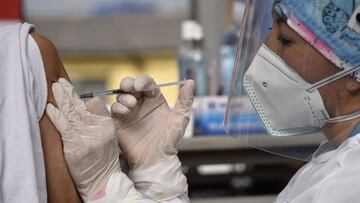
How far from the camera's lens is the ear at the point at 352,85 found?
990 millimetres

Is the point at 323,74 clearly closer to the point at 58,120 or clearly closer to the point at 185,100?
the point at 185,100

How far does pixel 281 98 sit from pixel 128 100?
0.31 meters

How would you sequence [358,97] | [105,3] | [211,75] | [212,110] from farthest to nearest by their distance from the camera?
[105,3] → [211,75] → [212,110] → [358,97]

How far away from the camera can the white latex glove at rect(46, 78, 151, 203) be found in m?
0.99

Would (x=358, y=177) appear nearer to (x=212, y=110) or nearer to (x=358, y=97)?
(x=358, y=97)

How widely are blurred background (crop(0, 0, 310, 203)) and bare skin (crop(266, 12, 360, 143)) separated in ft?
0.58

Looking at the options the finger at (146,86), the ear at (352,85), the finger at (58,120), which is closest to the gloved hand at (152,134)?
the finger at (146,86)

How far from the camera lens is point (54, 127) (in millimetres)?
1013

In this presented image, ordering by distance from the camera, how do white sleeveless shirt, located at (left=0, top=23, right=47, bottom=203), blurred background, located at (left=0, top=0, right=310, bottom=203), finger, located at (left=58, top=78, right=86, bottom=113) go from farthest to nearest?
blurred background, located at (left=0, top=0, right=310, bottom=203) → finger, located at (left=58, top=78, right=86, bottom=113) → white sleeveless shirt, located at (left=0, top=23, right=47, bottom=203)

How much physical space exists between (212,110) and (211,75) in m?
0.36

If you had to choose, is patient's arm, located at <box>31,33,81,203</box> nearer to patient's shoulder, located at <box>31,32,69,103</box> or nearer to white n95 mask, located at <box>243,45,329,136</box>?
patient's shoulder, located at <box>31,32,69,103</box>

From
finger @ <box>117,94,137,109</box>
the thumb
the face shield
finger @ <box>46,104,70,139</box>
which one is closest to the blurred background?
the face shield

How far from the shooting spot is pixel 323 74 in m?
1.01

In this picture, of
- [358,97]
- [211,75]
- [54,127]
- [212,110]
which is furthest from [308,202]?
[211,75]
